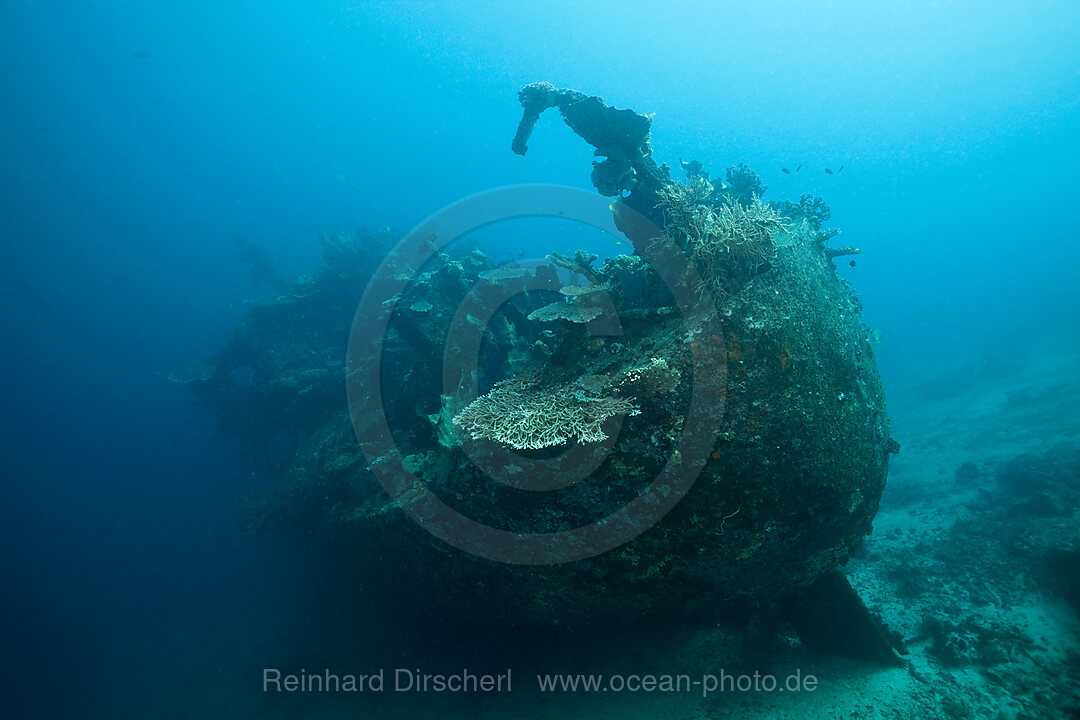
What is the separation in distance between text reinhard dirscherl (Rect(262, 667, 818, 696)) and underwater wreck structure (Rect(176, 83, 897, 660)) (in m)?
0.73

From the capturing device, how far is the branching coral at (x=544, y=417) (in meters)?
3.52

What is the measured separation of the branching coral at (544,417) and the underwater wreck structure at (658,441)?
24mm

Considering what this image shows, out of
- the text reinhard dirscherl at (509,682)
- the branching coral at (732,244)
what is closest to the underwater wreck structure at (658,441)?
the branching coral at (732,244)

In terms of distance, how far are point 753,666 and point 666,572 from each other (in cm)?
202

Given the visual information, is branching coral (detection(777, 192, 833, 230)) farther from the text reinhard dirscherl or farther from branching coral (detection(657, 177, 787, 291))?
the text reinhard dirscherl

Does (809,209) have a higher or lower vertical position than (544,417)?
higher

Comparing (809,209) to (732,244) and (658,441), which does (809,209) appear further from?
(658,441)

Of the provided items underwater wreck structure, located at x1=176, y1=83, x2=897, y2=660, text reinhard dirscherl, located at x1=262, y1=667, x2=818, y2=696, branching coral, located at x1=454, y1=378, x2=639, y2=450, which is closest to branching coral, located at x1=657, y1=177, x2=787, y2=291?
underwater wreck structure, located at x1=176, y1=83, x2=897, y2=660

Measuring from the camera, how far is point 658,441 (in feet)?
11.6

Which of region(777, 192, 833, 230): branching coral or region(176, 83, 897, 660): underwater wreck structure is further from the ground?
region(777, 192, 833, 230): branching coral

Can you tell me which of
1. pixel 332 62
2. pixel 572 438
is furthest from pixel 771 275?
pixel 332 62

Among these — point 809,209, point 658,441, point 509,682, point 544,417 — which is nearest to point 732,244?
point 658,441

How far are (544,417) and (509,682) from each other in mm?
5188

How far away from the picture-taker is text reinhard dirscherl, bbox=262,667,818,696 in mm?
4661
